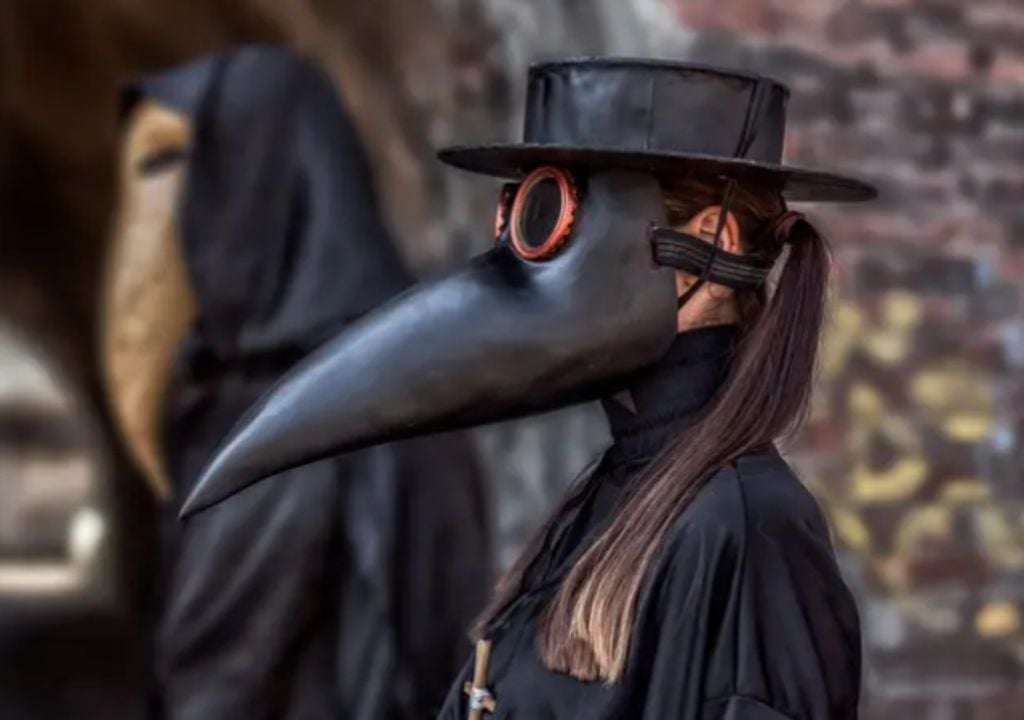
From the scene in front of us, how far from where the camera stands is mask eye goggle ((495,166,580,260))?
7.51 ft

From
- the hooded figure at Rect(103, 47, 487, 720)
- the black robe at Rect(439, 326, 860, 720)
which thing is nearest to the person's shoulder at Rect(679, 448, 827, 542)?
the black robe at Rect(439, 326, 860, 720)

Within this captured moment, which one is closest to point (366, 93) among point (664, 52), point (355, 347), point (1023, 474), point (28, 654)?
point (664, 52)

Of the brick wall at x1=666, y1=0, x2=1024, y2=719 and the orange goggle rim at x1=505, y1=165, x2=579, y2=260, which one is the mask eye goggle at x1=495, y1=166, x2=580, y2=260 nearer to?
the orange goggle rim at x1=505, y1=165, x2=579, y2=260

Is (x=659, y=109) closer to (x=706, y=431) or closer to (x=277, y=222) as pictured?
(x=706, y=431)

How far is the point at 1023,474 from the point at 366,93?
1.85 metres

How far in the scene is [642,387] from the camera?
2309 mm

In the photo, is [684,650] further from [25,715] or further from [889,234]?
[25,715]

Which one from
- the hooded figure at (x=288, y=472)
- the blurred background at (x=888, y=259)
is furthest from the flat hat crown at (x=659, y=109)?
the blurred background at (x=888, y=259)

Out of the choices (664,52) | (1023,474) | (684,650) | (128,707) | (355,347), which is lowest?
(128,707)

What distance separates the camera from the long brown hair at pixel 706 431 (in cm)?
218

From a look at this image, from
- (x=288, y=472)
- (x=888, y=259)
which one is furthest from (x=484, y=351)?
(x=888, y=259)

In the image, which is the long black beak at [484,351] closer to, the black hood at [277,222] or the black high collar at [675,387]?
the black high collar at [675,387]

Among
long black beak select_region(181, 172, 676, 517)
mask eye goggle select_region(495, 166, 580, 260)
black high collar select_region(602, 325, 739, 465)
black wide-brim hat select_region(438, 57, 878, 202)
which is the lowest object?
black high collar select_region(602, 325, 739, 465)

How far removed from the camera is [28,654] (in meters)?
10.1
